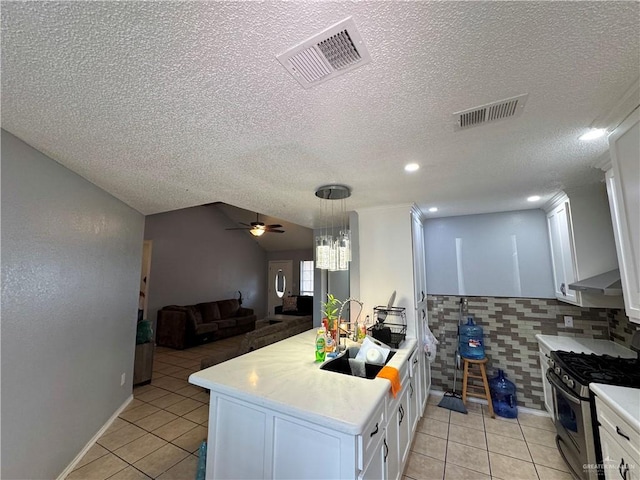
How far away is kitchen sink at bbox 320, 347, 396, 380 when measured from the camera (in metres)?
2.12

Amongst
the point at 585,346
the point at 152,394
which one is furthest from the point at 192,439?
the point at 585,346

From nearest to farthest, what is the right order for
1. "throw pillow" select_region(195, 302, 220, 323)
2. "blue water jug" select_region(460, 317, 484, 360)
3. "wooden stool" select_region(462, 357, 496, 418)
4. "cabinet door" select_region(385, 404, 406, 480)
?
"cabinet door" select_region(385, 404, 406, 480) < "wooden stool" select_region(462, 357, 496, 418) < "blue water jug" select_region(460, 317, 484, 360) < "throw pillow" select_region(195, 302, 220, 323)

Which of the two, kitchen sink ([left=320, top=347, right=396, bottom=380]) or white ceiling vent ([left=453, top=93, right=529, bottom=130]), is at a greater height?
white ceiling vent ([left=453, top=93, right=529, bottom=130])

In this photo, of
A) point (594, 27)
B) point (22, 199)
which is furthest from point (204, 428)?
point (594, 27)

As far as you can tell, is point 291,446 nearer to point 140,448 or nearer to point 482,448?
point 140,448

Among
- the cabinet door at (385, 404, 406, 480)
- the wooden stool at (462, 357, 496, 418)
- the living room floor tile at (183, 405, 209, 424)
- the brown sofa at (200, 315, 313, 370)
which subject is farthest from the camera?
the brown sofa at (200, 315, 313, 370)

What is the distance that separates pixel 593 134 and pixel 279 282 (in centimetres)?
873

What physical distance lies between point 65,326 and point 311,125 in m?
2.40

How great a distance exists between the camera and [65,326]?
2039mm

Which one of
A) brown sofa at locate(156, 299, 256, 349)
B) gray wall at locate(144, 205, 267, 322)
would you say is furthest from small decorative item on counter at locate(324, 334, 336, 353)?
gray wall at locate(144, 205, 267, 322)

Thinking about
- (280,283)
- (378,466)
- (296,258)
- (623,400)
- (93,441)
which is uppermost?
(296,258)

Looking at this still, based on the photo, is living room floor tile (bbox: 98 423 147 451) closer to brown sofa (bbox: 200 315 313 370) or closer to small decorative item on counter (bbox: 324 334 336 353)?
brown sofa (bbox: 200 315 313 370)

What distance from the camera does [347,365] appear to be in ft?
7.52

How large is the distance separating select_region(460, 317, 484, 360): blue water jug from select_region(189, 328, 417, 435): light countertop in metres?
1.58
